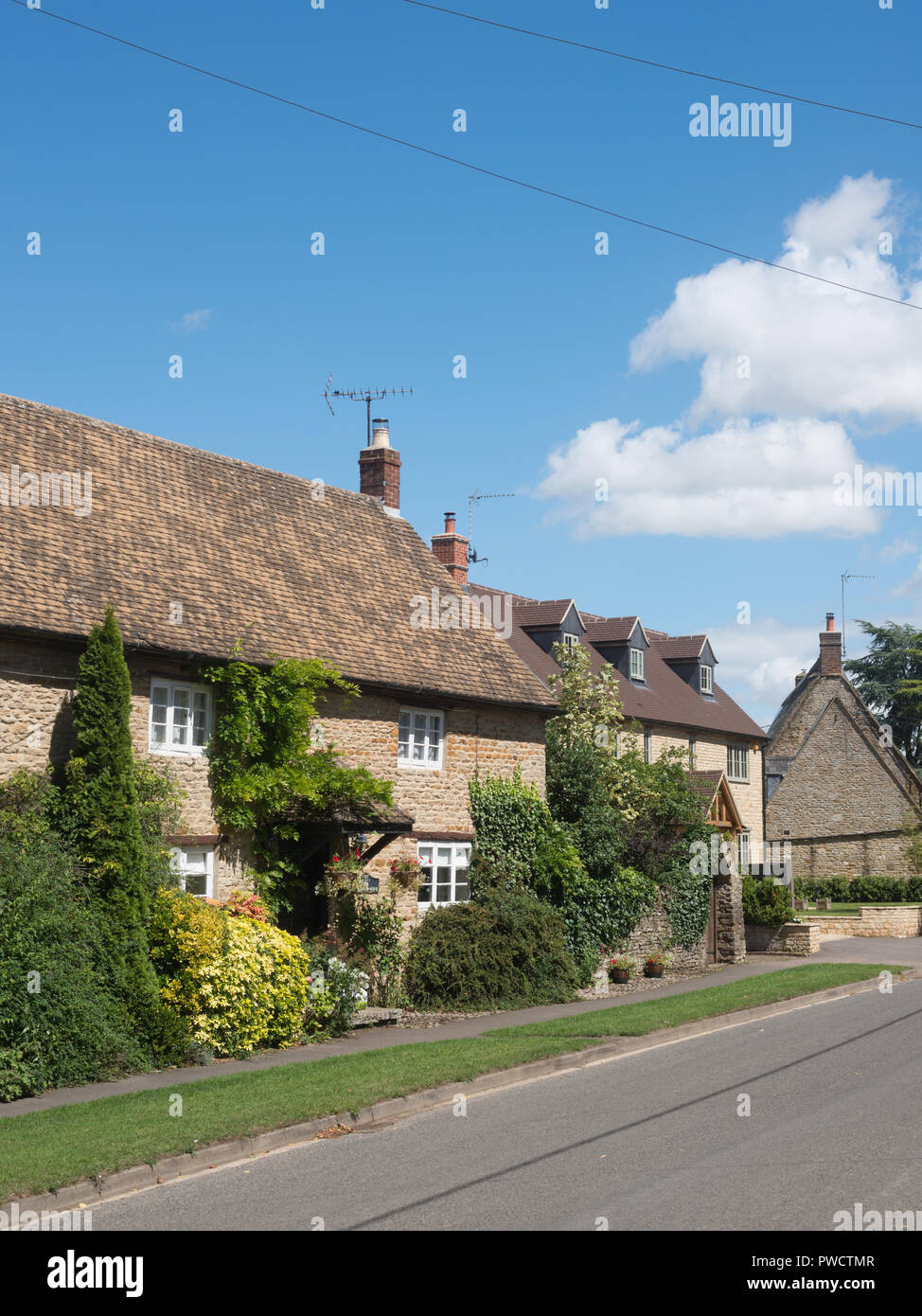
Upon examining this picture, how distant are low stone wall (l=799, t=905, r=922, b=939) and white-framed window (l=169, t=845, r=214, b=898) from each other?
24.7 metres

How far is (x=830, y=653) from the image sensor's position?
50656 millimetres

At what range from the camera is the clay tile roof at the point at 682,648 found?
45281mm

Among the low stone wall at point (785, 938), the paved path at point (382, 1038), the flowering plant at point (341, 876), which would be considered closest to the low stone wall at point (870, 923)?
the low stone wall at point (785, 938)

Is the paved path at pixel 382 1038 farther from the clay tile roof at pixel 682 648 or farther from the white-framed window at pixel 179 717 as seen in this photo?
the clay tile roof at pixel 682 648

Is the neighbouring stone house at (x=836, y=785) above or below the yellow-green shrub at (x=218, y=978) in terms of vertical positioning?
above

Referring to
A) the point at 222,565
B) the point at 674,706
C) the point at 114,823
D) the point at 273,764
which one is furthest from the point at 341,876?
the point at 674,706

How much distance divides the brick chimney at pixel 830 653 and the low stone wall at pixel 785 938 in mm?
19674

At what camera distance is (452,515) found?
106 ft

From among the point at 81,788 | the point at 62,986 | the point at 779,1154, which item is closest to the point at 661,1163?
the point at 779,1154

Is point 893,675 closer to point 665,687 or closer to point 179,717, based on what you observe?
point 665,687

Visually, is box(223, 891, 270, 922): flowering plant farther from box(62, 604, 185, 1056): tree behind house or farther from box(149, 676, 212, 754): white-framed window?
box(149, 676, 212, 754): white-framed window
